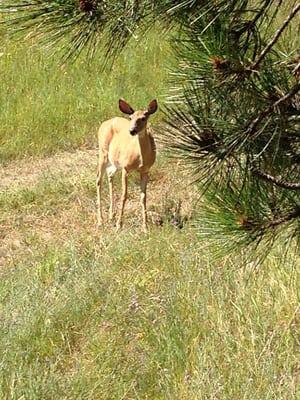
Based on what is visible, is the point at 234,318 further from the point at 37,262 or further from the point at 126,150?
the point at 126,150

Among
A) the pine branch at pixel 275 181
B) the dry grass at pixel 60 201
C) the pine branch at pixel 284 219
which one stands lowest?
the dry grass at pixel 60 201

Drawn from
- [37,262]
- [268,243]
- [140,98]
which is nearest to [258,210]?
[268,243]

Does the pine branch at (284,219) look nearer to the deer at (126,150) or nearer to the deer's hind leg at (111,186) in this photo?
the deer at (126,150)

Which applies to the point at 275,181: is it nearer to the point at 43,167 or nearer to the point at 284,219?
the point at 284,219

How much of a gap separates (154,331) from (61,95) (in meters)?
6.22

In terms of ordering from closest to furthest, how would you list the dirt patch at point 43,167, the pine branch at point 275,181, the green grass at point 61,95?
the pine branch at point 275,181
the dirt patch at point 43,167
the green grass at point 61,95

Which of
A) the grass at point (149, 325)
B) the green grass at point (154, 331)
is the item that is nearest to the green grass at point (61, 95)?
the grass at point (149, 325)

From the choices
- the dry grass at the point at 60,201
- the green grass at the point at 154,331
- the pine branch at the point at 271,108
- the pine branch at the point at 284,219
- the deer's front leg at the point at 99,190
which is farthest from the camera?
the deer's front leg at the point at 99,190

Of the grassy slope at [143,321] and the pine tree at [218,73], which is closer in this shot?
the pine tree at [218,73]

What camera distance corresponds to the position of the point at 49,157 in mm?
8875

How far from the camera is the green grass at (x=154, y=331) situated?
342cm

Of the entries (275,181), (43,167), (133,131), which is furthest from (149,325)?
(43,167)

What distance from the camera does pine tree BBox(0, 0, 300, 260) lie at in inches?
73.7

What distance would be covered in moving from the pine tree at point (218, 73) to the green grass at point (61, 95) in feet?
21.6
